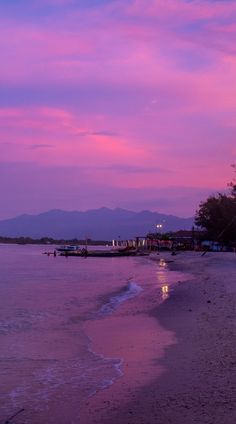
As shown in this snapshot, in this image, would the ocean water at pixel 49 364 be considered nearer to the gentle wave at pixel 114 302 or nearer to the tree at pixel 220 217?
the gentle wave at pixel 114 302

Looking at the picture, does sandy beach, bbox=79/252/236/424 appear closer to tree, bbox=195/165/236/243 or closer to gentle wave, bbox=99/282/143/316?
gentle wave, bbox=99/282/143/316

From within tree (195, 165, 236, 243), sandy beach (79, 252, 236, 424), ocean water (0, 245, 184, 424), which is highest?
tree (195, 165, 236, 243)

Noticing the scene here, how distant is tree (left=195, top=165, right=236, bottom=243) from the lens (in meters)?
77.9

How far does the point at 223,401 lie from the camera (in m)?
6.93

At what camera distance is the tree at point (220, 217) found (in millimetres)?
77938

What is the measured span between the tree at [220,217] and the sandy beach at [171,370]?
53.6 meters

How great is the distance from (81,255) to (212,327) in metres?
107

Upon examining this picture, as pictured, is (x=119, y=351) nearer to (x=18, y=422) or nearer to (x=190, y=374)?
(x=190, y=374)

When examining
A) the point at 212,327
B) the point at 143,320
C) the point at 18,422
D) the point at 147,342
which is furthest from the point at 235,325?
the point at 18,422

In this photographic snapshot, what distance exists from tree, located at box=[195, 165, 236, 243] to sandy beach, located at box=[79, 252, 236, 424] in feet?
176

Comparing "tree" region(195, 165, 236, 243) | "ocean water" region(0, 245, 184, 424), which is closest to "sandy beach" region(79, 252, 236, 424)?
"ocean water" region(0, 245, 184, 424)

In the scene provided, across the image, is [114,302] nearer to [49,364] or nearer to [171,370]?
[49,364]

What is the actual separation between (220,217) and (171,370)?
77748 millimetres

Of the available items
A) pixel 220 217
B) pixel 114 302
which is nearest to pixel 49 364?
pixel 114 302
